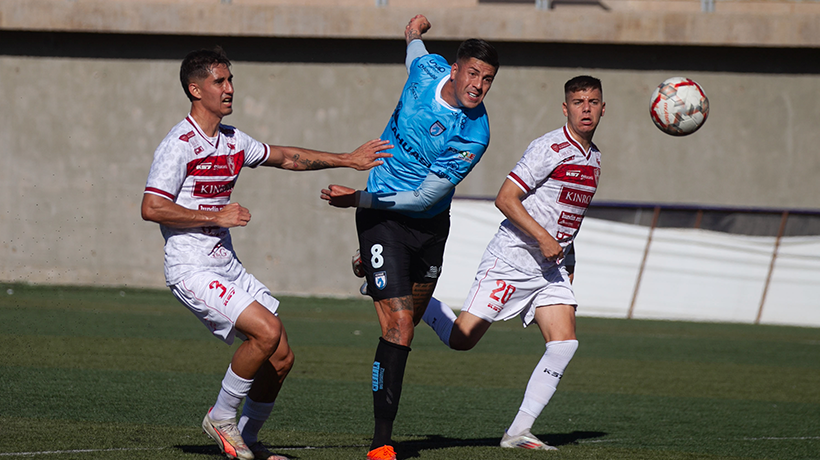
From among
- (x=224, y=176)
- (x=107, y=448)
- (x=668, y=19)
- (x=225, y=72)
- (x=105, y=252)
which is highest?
(x=668, y=19)

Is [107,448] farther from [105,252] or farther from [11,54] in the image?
[11,54]

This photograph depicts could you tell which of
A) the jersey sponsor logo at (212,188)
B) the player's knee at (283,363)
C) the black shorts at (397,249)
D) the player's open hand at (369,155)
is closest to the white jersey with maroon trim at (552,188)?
the black shorts at (397,249)

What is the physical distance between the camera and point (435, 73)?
16.9 feet

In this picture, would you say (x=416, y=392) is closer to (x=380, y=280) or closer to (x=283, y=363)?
(x=380, y=280)

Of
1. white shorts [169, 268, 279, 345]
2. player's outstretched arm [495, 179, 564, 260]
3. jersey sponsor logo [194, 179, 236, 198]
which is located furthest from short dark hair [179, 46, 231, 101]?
player's outstretched arm [495, 179, 564, 260]

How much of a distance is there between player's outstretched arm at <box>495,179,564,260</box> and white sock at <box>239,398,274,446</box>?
1.77 m

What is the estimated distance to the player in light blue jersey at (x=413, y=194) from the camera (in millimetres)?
4766

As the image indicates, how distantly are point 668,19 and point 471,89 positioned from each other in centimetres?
1152

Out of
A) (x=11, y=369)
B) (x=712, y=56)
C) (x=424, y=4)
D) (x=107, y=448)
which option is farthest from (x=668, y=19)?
(x=107, y=448)

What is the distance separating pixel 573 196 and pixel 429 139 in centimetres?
107

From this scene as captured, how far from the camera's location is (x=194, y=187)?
14.7 ft

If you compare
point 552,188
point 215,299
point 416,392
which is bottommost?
point 416,392

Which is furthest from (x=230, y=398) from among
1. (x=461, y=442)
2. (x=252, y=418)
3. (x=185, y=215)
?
(x=461, y=442)

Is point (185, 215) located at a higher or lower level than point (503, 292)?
higher
